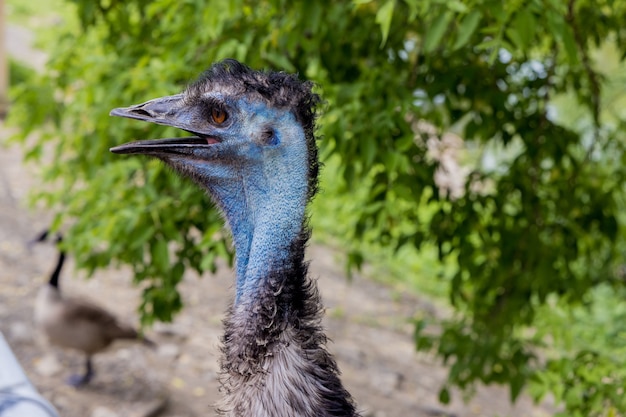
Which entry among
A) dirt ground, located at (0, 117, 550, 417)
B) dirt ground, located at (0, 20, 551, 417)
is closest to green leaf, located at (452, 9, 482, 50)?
dirt ground, located at (0, 20, 551, 417)

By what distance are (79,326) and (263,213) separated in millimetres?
3764

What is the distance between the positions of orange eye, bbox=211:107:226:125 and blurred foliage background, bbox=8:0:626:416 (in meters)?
0.77

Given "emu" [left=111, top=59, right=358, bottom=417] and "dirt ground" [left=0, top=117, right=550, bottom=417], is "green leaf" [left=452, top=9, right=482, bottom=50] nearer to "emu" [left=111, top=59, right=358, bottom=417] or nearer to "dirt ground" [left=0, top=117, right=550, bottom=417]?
"emu" [left=111, top=59, right=358, bottom=417]

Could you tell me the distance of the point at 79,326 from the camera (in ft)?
17.9

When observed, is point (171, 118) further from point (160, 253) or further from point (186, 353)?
point (186, 353)

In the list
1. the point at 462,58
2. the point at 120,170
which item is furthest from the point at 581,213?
the point at 120,170

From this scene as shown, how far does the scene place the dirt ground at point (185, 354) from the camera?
5.53 m

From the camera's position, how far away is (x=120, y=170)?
3.34 m

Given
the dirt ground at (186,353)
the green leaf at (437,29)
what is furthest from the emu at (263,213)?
the dirt ground at (186,353)

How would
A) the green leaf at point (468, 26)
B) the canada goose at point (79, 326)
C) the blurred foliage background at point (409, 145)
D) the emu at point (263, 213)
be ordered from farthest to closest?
the canada goose at point (79, 326)
the blurred foliage background at point (409, 145)
the green leaf at point (468, 26)
the emu at point (263, 213)

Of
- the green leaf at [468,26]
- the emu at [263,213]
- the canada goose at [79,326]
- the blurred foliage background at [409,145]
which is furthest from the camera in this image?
the canada goose at [79,326]

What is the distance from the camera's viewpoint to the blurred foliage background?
2.99m

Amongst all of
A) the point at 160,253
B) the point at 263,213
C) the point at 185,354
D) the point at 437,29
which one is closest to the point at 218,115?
the point at 263,213

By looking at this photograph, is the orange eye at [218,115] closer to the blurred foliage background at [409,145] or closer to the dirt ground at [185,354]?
the blurred foliage background at [409,145]
